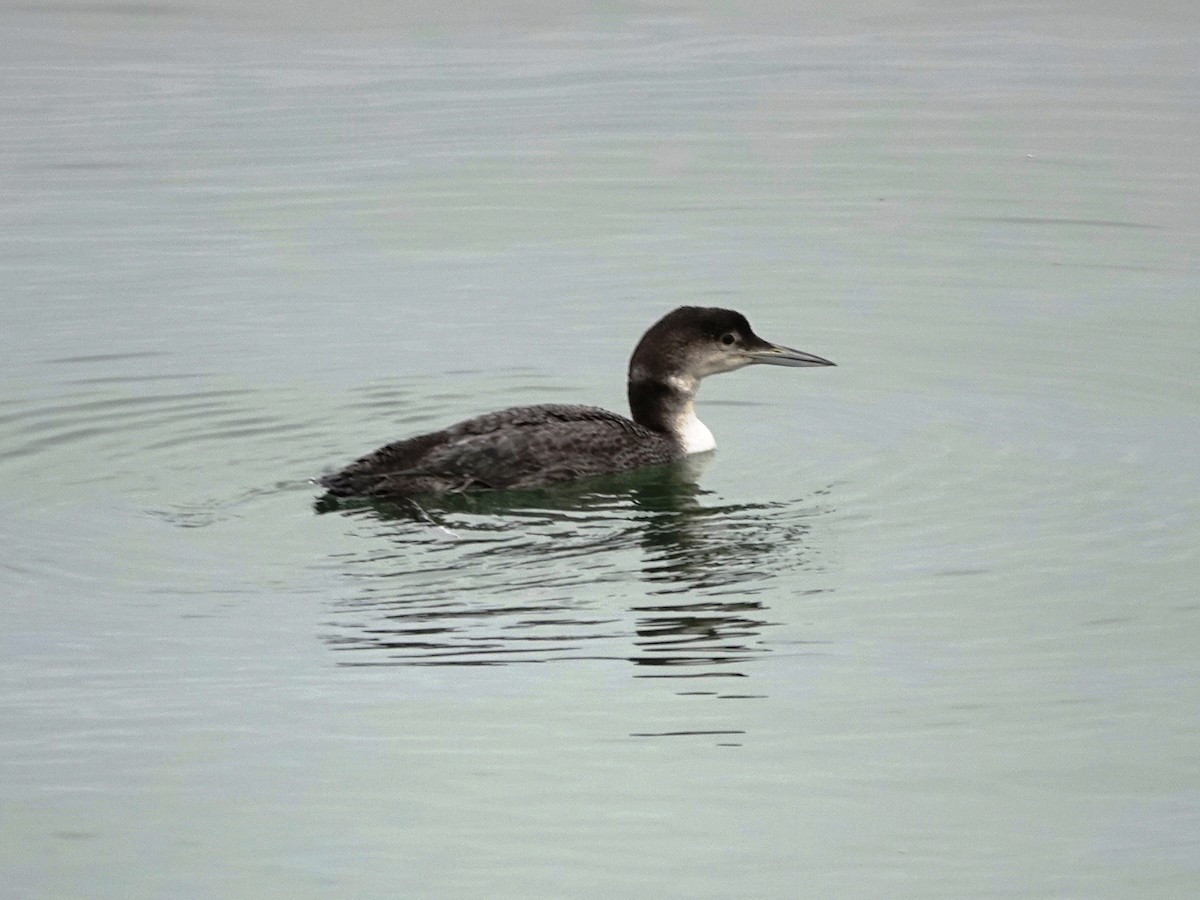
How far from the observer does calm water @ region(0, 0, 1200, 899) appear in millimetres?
7332

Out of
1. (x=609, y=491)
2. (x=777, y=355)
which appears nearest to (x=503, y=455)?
(x=609, y=491)

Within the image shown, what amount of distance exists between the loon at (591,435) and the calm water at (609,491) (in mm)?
268

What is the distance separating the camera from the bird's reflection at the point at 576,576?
8828 millimetres

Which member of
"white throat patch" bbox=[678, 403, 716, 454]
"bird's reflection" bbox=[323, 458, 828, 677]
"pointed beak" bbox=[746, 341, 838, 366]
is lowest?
"bird's reflection" bbox=[323, 458, 828, 677]

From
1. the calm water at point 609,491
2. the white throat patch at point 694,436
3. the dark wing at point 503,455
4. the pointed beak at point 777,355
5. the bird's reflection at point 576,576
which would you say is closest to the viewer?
the calm water at point 609,491

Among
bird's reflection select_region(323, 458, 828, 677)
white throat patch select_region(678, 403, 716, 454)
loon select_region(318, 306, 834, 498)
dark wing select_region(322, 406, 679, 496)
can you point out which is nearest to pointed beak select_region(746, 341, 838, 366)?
loon select_region(318, 306, 834, 498)

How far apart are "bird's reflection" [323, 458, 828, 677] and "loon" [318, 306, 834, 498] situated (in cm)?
11

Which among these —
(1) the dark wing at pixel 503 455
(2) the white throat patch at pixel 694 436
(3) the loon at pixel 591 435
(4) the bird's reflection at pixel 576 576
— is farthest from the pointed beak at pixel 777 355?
(4) the bird's reflection at pixel 576 576

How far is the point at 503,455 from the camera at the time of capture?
38.2 feet

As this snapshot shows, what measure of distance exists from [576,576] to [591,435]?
2247 mm

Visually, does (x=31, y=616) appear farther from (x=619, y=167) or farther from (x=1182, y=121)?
(x=1182, y=121)

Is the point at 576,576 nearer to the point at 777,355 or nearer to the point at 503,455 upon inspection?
the point at 503,455

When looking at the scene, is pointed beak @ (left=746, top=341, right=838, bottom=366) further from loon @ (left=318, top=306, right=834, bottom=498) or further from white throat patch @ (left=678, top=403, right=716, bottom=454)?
white throat patch @ (left=678, top=403, right=716, bottom=454)

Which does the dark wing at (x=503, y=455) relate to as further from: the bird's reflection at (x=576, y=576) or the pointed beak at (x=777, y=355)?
the pointed beak at (x=777, y=355)
